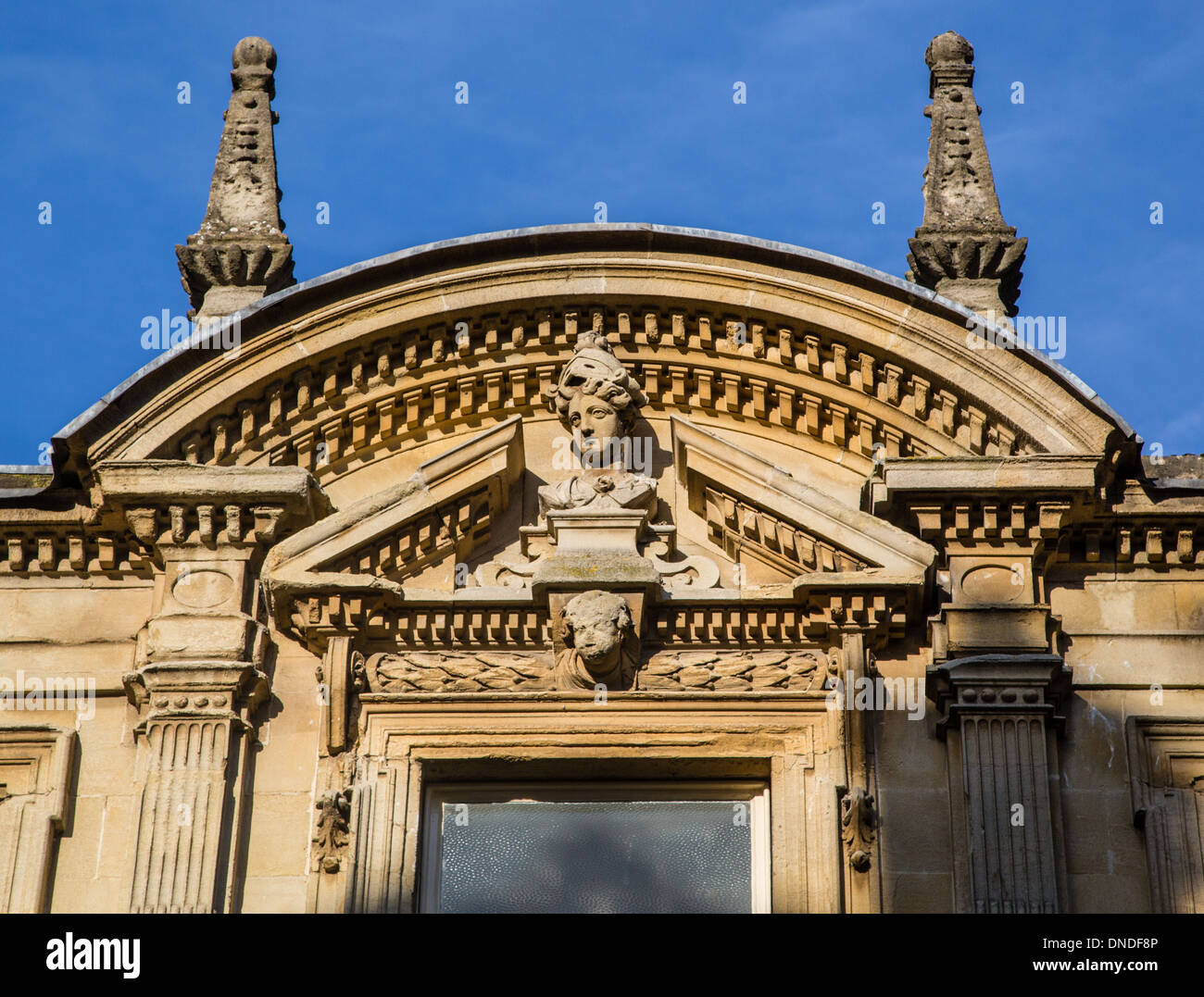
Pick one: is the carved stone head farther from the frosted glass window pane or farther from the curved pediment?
the frosted glass window pane

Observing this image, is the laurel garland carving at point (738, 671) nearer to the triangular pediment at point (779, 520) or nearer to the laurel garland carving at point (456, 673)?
the triangular pediment at point (779, 520)

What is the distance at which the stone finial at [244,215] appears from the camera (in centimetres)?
1496

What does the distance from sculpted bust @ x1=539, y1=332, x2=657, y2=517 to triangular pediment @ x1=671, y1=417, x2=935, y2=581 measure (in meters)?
0.33

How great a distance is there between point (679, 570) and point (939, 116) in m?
3.79

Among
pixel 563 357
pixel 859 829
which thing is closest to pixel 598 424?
pixel 563 357

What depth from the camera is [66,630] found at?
13.8 metres

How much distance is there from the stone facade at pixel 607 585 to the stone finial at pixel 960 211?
4 cm

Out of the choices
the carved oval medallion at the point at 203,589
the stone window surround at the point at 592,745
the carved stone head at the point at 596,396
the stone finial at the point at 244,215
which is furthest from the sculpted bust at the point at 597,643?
the stone finial at the point at 244,215

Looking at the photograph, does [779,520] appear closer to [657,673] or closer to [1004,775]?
[657,673]

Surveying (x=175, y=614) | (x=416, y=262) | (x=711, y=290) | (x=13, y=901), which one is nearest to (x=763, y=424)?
(x=711, y=290)

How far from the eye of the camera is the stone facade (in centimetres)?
1286

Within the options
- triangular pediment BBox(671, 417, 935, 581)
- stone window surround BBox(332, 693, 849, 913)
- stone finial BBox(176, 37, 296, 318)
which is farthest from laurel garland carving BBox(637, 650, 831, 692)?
stone finial BBox(176, 37, 296, 318)
